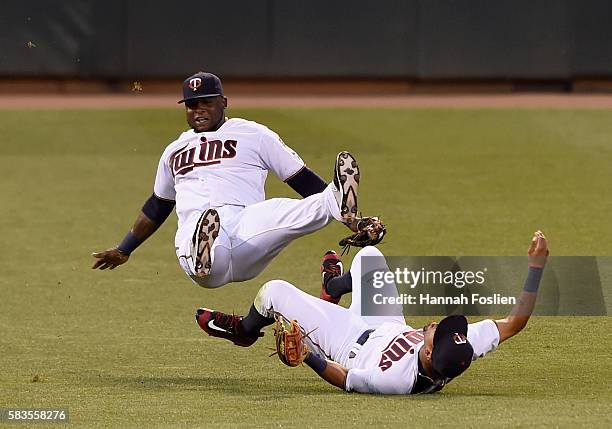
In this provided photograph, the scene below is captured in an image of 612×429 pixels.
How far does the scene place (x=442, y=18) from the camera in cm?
→ 2341

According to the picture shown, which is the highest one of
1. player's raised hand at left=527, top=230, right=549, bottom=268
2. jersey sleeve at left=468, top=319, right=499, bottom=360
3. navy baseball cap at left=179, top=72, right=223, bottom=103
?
navy baseball cap at left=179, top=72, right=223, bottom=103

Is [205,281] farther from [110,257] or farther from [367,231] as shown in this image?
[367,231]

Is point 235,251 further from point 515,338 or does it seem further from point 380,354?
point 515,338

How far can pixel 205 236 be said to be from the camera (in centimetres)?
910

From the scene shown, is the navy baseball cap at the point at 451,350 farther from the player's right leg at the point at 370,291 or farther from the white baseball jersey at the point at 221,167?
the white baseball jersey at the point at 221,167

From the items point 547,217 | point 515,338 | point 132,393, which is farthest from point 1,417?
point 547,217

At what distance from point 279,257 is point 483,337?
641cm

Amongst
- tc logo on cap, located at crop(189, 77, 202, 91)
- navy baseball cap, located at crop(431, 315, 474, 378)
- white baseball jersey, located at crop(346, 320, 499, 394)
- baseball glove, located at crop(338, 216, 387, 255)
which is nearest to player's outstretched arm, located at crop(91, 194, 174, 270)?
tc logo on cap, located at crop(189, 77, 202, 91)

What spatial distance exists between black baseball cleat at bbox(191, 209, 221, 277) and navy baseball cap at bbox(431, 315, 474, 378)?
1.61m

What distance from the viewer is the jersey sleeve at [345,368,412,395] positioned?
332 inches

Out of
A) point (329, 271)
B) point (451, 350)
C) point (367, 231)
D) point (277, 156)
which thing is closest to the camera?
point (451, 350)

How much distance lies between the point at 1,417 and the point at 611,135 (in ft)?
49.0

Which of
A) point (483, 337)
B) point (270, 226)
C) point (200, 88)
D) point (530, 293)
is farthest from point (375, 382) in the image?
point (200, 88)

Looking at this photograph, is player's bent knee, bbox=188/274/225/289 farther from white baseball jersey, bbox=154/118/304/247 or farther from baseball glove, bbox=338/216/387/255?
baseball glove, bbox=338/216/387/255
